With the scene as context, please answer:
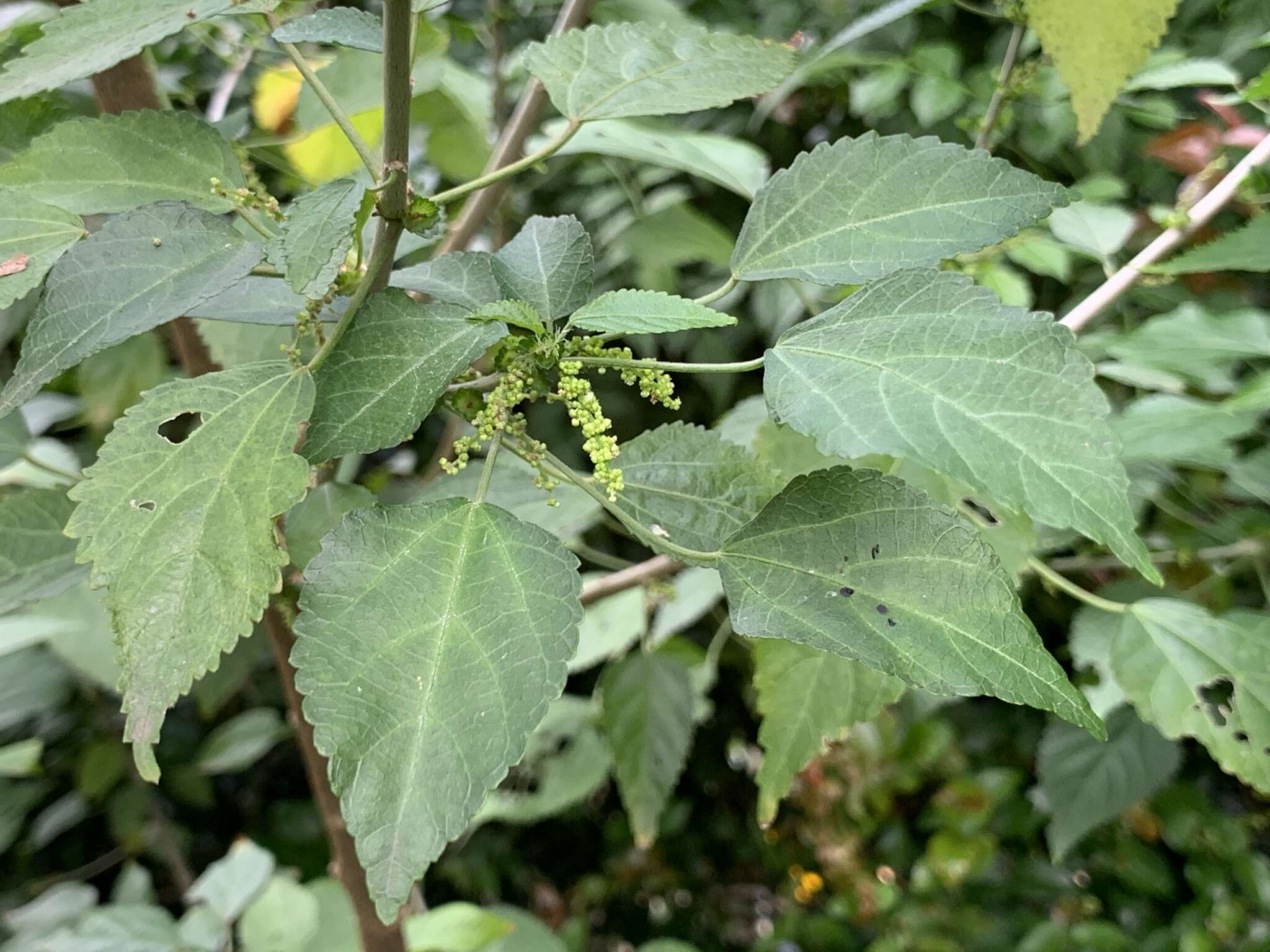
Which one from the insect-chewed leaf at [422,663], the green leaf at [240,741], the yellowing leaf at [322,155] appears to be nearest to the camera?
the insect-chewed leaf at [422,663]

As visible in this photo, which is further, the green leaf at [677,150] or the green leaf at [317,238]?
the green leaf at [677,150]

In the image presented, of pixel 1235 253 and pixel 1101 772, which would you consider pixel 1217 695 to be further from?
pixel 1235 253

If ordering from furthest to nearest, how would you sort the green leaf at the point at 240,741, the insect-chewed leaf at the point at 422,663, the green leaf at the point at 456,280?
the green leaf at the point at 240,741 → the green leaf at the point at 456,280 → the insect-chewed leaf at the point at 422,663

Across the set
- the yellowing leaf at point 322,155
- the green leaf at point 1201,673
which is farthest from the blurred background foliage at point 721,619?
the green leaf at point 1201,673

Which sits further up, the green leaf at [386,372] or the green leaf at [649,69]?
the green leaf at [649,69]

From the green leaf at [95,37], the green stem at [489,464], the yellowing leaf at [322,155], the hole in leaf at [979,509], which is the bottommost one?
the hole in leaf at [979,509]

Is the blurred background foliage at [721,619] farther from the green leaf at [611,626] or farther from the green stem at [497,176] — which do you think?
the green stem at [497,176]

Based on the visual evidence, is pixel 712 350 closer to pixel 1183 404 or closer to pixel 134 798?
pixel 1183 404
